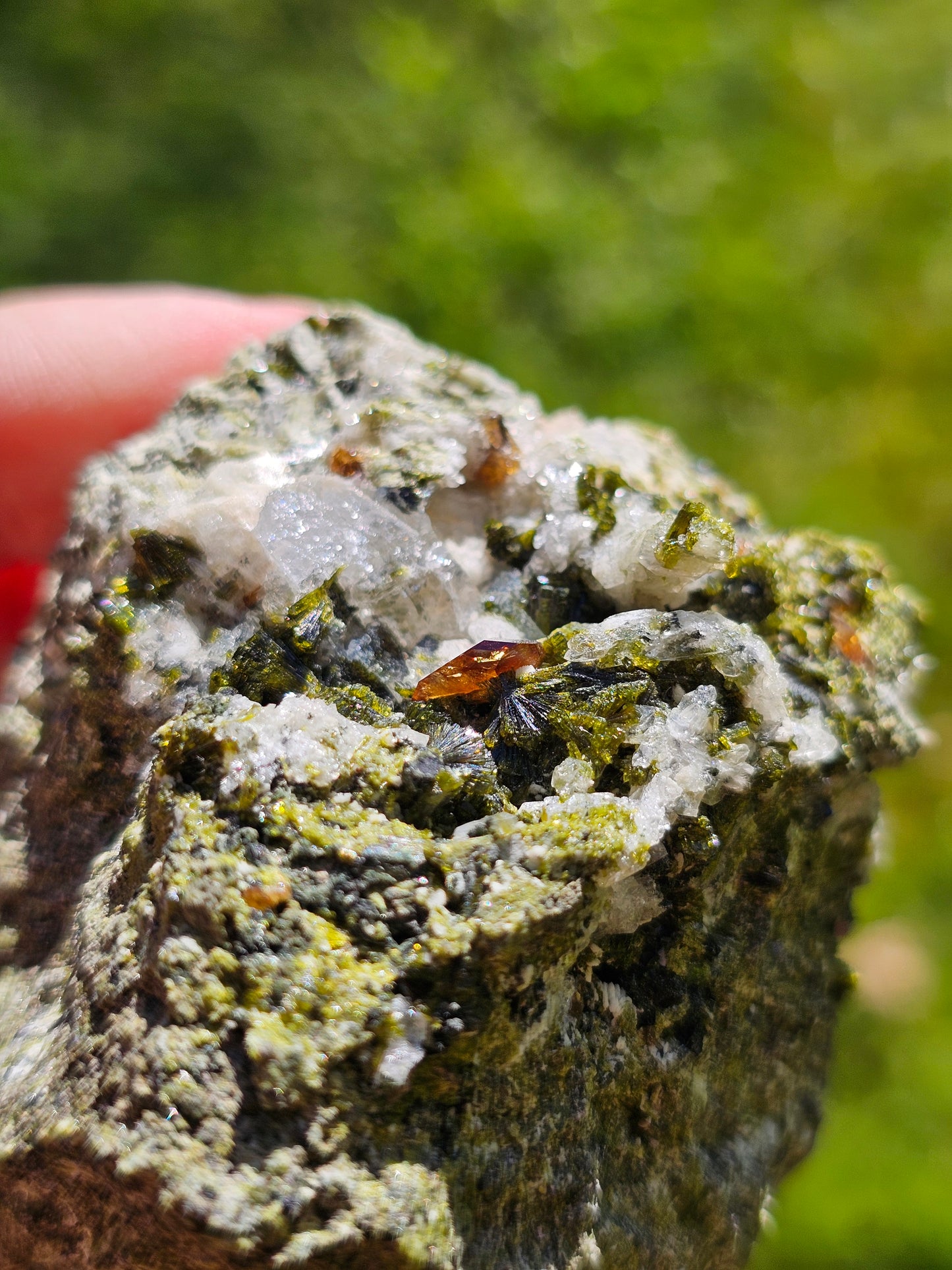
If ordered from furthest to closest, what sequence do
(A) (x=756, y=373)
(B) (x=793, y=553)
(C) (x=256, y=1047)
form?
(A) (x=756, y=373) → (B) (x=793, y=553) → (C) (x=256, y=1047)

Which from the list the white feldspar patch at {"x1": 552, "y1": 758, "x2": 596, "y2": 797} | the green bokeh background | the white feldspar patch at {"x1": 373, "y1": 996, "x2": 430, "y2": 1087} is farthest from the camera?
the green bokeh background

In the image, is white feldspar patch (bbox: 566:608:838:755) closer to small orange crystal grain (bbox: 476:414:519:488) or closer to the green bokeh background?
small orange crystal grain (bbox: 476:414:519:488)

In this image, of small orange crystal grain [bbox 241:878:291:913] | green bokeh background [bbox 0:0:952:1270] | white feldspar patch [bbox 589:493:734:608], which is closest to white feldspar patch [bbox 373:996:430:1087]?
small orange crystal grain [bbox 241:878:291:913]

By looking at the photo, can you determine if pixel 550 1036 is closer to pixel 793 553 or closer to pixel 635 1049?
pixel 635 1049

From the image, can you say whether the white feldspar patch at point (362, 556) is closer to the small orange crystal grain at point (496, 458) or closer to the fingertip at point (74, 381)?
the small orange crystal grain at point (496, 458)

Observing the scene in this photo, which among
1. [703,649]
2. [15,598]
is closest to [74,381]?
[15,598]

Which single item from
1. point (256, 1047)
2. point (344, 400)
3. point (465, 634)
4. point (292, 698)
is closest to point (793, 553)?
point (465, 634)
